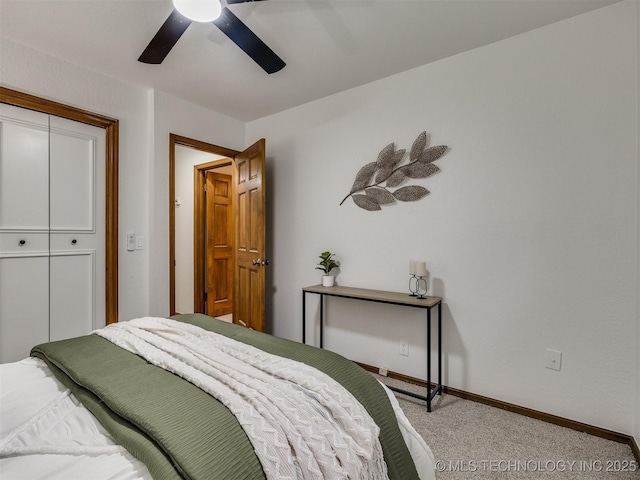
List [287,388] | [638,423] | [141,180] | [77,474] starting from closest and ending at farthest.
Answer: [77,474] → [287,388] → [638,423] → [141,180]

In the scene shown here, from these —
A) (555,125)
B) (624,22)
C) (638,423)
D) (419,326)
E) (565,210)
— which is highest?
(624,22)

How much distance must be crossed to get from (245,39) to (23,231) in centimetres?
203

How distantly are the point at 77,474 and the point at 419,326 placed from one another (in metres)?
2.27

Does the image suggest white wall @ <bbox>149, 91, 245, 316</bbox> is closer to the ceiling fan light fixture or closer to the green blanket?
the green blanket

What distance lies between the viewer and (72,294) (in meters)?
2.53

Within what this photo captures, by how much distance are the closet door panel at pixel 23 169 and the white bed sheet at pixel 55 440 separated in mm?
1482

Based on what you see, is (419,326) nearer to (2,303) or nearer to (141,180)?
(141,180)

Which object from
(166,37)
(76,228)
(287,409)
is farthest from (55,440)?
(76,228)

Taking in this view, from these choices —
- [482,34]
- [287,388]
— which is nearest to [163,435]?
[287,388]

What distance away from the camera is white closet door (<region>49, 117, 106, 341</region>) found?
2445mm

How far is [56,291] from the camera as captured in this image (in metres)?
2.45

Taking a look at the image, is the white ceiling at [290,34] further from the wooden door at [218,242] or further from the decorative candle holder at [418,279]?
the wooden door at [218,242]

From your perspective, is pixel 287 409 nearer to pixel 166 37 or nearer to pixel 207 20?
pixel 207 20

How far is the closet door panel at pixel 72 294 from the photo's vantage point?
244 centimetres
